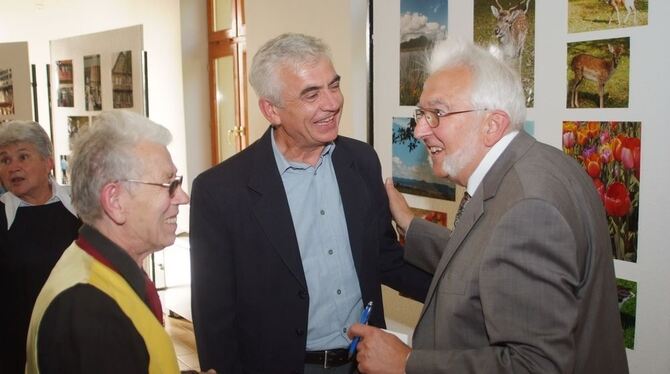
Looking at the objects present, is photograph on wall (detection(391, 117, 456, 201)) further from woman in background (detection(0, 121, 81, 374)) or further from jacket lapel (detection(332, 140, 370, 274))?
woman in background (detection(0, 121, 81, 374))

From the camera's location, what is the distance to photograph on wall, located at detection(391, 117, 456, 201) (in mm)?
2629

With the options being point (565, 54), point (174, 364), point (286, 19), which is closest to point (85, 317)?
point (174, 364)

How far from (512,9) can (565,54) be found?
11.5 inches

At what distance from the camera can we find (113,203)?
1.36 m

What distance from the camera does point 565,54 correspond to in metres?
2.01

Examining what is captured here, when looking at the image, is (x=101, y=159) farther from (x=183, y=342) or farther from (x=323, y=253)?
(x=183, y=342)

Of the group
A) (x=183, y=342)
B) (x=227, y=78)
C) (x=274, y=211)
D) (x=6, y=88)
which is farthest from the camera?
(x=227, y=78)

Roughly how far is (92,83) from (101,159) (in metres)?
4.59

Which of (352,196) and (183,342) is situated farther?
(183,342)

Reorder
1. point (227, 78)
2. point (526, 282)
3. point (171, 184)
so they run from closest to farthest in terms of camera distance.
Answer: point (526, 282) < point (171, 184) < point (227, 78)

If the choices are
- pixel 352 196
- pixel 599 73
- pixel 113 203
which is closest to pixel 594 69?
pixel 599 73

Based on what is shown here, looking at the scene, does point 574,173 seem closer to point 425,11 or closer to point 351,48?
point 425,11

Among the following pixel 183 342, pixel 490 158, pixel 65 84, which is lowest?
pixel 183 342

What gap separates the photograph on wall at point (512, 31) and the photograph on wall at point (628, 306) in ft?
2.30
